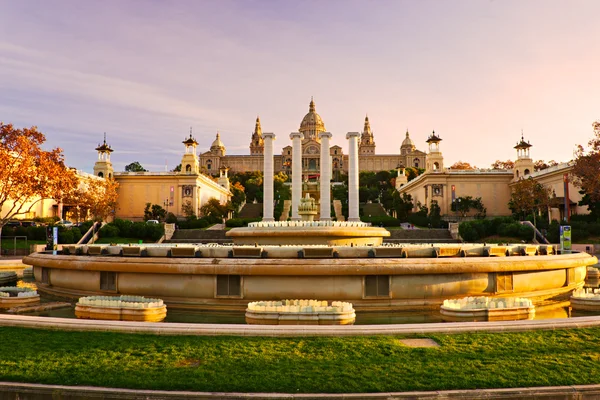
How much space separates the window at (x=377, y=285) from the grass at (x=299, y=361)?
5.13 m

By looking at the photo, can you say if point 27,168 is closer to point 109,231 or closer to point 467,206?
point 109,231

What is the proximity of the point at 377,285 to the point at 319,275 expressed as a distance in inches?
84.6

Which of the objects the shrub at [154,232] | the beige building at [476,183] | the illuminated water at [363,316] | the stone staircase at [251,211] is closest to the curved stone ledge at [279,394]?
the illuminated water at [363,316]

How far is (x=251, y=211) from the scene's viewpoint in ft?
383

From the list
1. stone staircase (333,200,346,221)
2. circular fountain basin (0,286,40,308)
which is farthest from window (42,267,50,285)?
stone staircase (333,200,346,221)

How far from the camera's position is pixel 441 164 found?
347 feet

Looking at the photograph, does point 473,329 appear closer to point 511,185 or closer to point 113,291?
point 113,291

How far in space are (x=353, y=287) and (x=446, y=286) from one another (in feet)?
11.4

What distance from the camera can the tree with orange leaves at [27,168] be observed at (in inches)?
1909

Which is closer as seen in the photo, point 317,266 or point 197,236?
point 317,266

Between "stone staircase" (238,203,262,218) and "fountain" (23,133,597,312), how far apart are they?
3522 inches

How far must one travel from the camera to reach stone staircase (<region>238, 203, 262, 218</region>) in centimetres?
11175

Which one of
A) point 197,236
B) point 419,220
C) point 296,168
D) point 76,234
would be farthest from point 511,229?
point 76,234

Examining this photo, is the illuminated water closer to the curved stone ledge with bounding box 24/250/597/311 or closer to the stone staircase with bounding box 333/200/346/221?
Result: the curved stone ledge with bounding box 24/250/597/311
